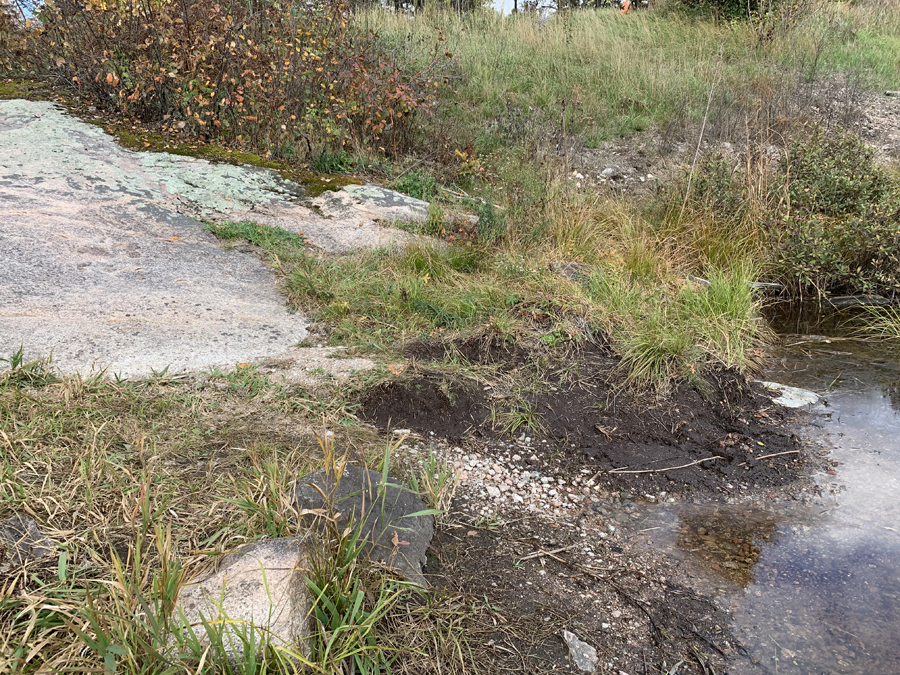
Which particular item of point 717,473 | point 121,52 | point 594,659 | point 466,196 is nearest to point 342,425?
point 594,659

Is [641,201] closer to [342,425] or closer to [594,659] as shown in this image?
[342,425]

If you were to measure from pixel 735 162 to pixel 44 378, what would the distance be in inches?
244

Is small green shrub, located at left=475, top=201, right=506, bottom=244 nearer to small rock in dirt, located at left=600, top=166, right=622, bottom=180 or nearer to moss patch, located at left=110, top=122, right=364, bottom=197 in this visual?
moss patch, located at left=110, top=122, right=364, bottom=197

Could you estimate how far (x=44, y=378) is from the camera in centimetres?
296

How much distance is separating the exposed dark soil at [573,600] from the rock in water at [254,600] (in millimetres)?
567

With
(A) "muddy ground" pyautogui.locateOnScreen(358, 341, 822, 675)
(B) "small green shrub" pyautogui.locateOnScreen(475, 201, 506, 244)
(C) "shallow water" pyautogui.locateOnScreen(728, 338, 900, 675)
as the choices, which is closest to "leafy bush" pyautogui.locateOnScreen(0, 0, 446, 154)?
(B) "small green shrub" pyautogui.locateOnScreen(475, 201, 506, 244)

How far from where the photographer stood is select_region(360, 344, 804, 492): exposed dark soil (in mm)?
3191

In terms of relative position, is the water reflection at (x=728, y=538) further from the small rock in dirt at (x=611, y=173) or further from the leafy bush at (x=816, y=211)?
the small rock in dirt at (x=611, y=173)

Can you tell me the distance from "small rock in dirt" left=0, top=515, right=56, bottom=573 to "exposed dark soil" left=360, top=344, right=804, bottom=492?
1482 mm

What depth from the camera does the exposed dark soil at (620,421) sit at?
3191mm

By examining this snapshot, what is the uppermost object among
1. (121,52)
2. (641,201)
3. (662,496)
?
(121,52)

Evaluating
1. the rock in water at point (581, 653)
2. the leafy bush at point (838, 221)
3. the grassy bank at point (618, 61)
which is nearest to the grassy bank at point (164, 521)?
the rock in water at point (581, 653)

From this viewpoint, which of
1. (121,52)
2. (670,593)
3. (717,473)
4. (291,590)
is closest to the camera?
(291,590)

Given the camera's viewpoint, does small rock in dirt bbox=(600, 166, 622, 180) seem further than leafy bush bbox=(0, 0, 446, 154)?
Yes
